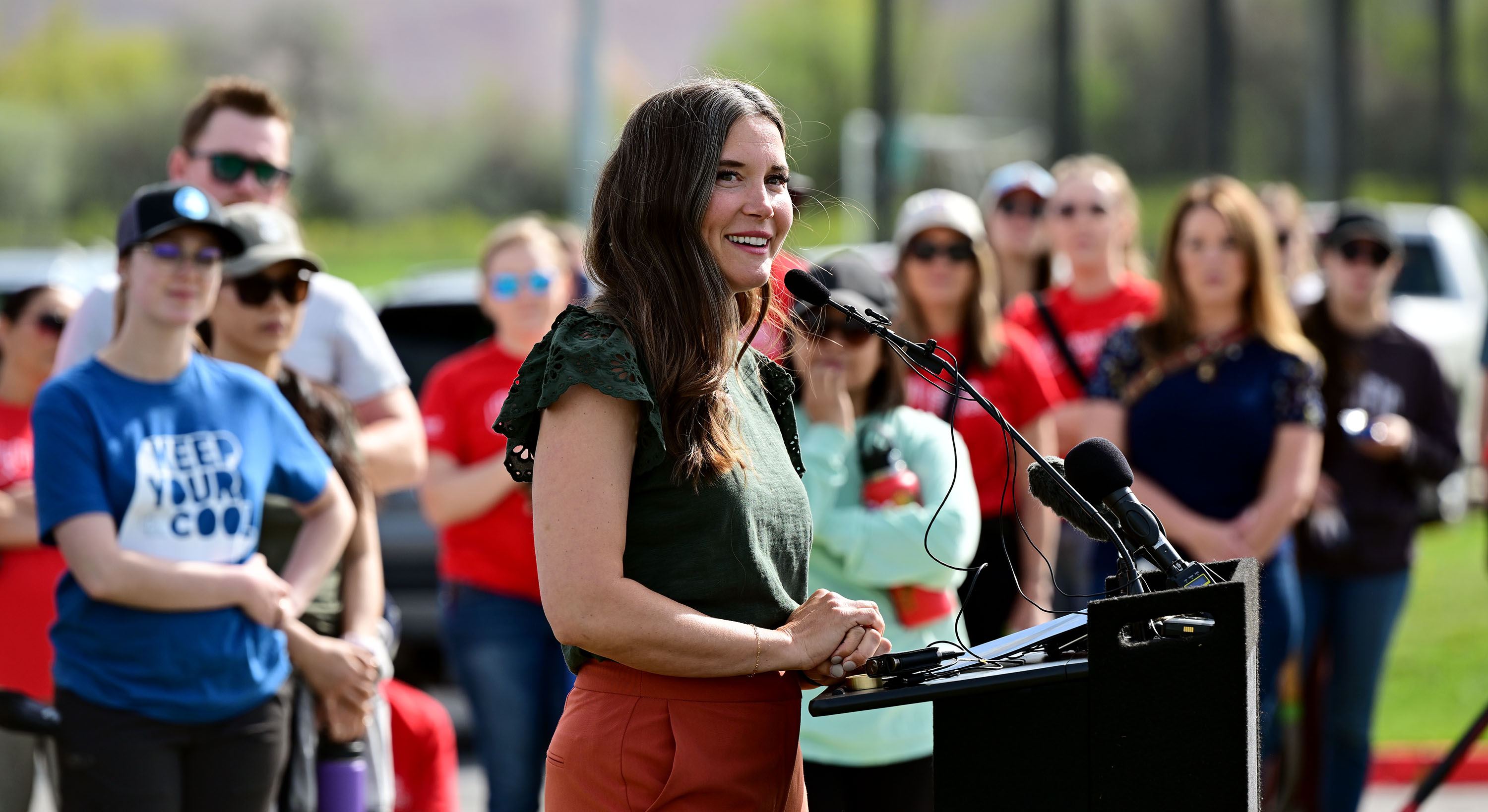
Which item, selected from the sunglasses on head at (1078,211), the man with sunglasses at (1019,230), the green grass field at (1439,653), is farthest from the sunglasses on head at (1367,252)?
the green grass field at (1439,653)

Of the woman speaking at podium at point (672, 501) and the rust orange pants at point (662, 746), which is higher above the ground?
the woman speaking at podium at point (672, 501)

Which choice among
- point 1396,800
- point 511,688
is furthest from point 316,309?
point 1396,800

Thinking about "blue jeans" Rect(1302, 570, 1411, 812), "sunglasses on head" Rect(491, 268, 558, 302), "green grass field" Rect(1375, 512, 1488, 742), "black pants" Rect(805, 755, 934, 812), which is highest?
"sunglasses on head" Rect(491, 268, 558, 302)

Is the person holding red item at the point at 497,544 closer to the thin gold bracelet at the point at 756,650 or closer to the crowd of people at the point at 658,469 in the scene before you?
the crowd of people at the point at 658,469

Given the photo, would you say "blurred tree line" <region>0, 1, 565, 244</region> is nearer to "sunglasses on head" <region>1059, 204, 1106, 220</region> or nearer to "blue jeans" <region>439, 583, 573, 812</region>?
"sunglasses on head" <region>1059, 204, 1106, 220</region>

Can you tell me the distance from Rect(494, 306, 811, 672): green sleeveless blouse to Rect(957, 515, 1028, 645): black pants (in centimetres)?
240

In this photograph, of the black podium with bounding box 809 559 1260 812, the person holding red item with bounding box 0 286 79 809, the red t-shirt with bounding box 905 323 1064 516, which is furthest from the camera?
the red t-shirt with bounding box 905 323 1064 516

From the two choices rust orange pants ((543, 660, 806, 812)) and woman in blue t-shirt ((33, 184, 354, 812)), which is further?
woman in blue t-shirt ((33, 184, 354, 812))

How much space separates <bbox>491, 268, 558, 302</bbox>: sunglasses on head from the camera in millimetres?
5672

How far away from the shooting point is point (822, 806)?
148 inches

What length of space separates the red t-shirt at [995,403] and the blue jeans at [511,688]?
4.80ft

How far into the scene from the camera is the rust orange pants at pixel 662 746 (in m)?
2.53

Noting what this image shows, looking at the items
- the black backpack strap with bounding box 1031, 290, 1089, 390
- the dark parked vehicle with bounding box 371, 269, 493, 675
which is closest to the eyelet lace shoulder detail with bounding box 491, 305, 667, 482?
the black backpack strap with bounding box 1031, 290, 1089, 390

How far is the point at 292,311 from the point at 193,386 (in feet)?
1.97
